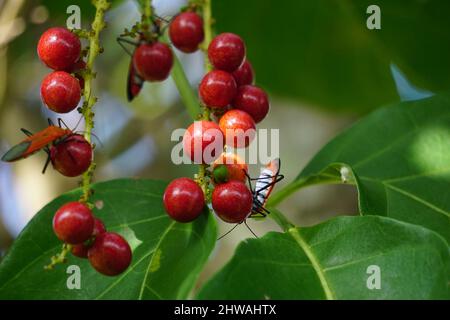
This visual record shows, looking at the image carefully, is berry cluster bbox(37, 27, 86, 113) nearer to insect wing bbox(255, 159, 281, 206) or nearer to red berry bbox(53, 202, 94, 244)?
red berry bbox(53, 202, 94, 244)

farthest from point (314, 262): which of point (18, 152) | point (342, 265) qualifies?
point (18, 152)

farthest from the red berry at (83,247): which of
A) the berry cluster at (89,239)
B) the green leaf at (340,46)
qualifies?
the green leaf at (340,46)

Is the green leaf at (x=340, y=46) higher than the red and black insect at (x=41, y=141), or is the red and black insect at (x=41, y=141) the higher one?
the green leaf at (x=340, y=46)

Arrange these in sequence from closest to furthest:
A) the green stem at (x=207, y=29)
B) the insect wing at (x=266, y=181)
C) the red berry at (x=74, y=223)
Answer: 1. the red berry at (x=74, y=223)
2. the green stem at (x=207, y=29)
3. the insect wing at (x=266, y=181)

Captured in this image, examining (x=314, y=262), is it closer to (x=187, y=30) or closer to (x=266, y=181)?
(x=266, y=181)

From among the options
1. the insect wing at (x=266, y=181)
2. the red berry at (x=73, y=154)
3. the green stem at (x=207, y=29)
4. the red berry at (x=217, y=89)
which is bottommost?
the insect wing at (x=266, y=181)

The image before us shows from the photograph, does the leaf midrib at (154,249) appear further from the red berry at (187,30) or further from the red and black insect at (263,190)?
the red berry at (187,30)
